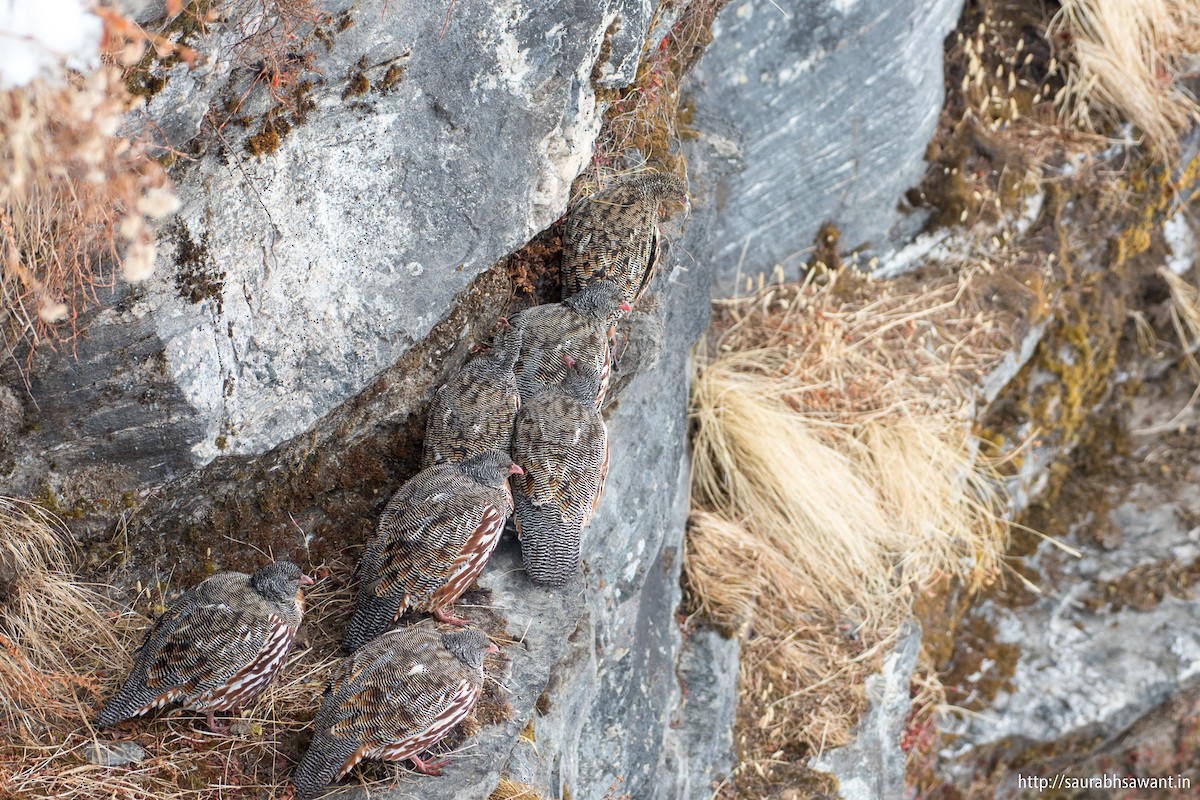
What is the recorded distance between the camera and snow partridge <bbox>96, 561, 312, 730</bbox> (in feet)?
12.7

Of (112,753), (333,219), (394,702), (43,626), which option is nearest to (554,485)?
(394,702)

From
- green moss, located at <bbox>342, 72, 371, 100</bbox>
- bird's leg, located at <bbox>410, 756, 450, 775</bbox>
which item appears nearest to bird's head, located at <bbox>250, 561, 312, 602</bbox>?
bird's leg, located at <bbox>410, 756, 450, 775</bbox>

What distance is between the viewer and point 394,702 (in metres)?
3.95

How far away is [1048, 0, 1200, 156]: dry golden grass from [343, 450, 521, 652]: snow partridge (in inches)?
258

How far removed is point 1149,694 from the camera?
27.3 feet

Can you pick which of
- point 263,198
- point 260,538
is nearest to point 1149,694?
point 260,538

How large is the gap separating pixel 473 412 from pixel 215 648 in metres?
1.52

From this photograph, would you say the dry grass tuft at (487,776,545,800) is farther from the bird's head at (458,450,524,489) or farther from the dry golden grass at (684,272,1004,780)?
the dry golden grass at (684,272,1004,780)

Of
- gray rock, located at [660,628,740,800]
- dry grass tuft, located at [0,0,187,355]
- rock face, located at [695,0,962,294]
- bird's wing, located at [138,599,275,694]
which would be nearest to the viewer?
dry grass tuft, located at [0,0,187,355]

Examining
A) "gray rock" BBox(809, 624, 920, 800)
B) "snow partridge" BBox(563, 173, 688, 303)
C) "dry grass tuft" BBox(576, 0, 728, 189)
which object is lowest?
"gray rock" BBox(809, 624, 920, 800)

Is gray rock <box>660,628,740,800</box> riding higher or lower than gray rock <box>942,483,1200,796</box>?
higher

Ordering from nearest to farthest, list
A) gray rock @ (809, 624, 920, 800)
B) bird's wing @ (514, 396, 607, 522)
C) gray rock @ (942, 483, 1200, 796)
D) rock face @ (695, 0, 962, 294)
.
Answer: bird's wing @ (514, 396, 607, 522)
gray rock @ (809, 624, 920, 800)
rock face @ (695, 0, 962, 294)
gray rock @ (942, 483, 1200, 796)

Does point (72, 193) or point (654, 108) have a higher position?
point (72, 193)

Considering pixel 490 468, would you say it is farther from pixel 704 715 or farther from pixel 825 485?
pixel 825 485
